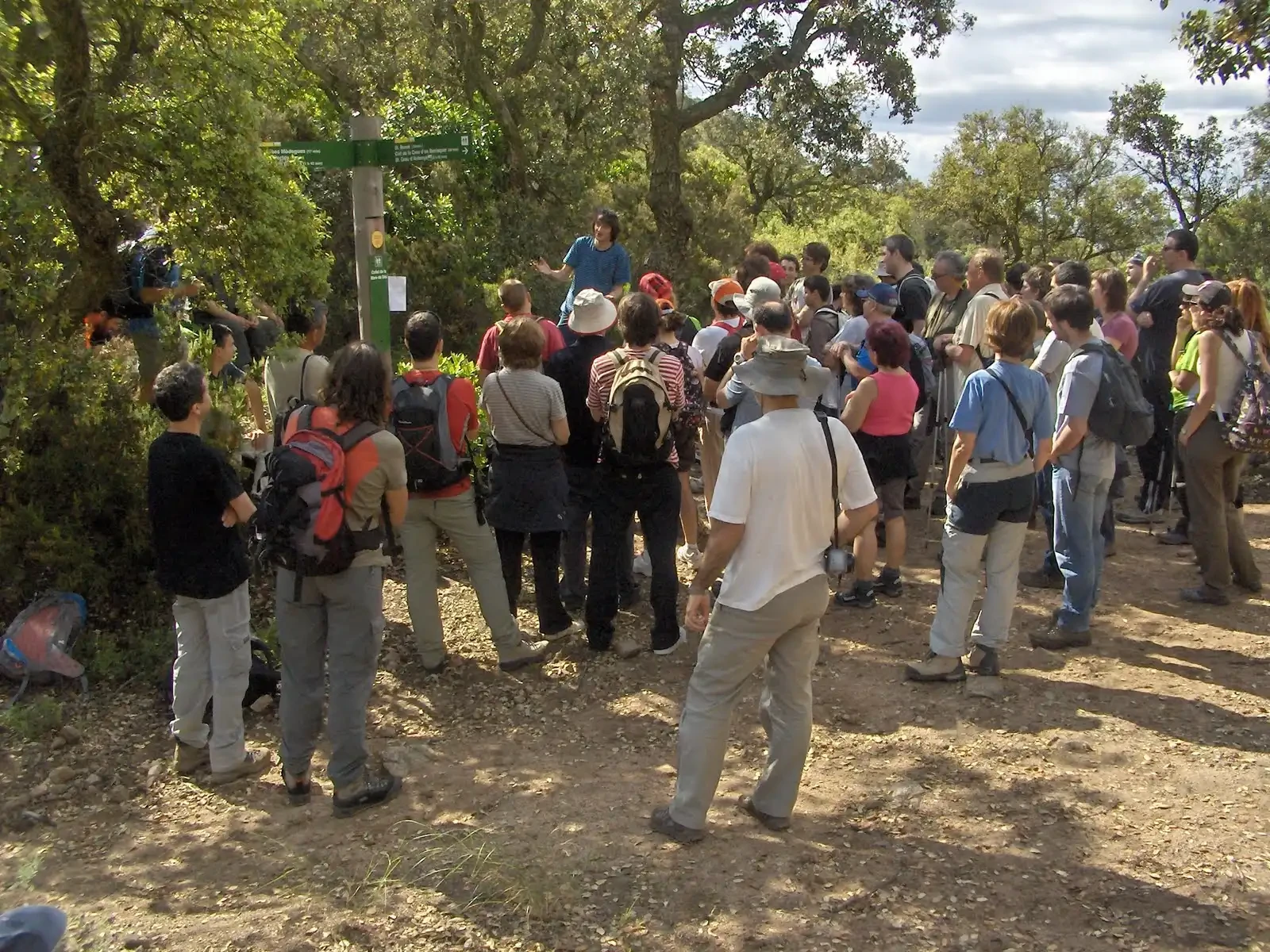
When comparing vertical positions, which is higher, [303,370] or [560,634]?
[303,370]

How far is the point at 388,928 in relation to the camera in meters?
3.78

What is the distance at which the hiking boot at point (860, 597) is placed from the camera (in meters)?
6.93

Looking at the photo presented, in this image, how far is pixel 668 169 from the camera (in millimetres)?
16828

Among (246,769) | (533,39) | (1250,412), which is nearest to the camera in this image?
(246,769)

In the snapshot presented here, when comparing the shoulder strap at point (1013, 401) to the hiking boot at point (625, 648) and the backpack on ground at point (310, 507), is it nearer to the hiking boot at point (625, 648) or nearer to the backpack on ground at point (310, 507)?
the hiking boot at point (625, 648)

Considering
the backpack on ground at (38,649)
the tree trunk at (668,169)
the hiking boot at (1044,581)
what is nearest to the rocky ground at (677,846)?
the backpack on ground at (38,649)

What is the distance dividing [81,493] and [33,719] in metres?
1.29

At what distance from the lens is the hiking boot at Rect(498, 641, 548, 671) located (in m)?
6.07

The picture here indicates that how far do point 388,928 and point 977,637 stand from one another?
11.3 feet

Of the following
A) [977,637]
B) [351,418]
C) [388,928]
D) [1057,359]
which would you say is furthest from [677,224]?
[388,928]

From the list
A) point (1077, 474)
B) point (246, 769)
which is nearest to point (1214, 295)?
point (1077, 474)

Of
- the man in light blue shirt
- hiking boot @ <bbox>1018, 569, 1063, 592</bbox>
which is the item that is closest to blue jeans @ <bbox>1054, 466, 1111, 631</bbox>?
hiking boot @ <bbox>1018, 569, 1063, 592</bbox>

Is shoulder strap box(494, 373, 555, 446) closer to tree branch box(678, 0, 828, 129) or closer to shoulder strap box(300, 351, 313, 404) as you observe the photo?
shoulder strap box(300, 351, 313, 404)

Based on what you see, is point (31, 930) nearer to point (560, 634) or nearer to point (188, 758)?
point (188, 758)
